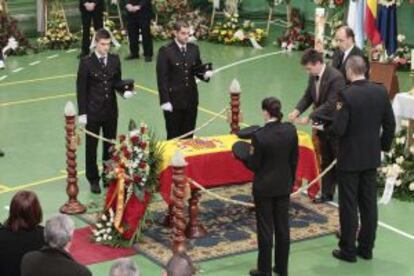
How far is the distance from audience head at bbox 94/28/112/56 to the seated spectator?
15.8 feet

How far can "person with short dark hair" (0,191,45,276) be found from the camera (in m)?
7.02

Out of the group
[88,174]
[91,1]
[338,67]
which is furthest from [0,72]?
[338,67]

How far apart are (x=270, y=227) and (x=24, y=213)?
2.83m

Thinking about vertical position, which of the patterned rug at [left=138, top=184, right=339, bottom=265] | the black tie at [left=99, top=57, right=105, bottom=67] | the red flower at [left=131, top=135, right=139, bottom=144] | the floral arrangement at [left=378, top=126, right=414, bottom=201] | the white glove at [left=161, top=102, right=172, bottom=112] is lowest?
the patterned rug at [left=138, top=184, right=339, bottom=265]

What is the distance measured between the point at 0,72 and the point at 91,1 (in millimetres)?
2359

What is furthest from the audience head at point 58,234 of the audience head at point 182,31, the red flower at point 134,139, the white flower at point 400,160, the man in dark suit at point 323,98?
the white flower at point 400,160

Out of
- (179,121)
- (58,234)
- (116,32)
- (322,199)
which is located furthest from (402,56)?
(58,234)

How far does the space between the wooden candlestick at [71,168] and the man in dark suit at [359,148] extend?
3093 millimetres

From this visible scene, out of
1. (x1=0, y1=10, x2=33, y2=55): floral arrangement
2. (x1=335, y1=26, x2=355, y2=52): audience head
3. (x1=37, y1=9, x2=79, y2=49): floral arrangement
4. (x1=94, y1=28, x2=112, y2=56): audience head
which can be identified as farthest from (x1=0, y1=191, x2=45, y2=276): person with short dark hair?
(x1=37, y1=9, x2=79, y2=49): floral arrangement

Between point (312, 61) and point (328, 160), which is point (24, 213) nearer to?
point (312, 61)

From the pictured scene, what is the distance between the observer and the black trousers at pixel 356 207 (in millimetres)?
9719

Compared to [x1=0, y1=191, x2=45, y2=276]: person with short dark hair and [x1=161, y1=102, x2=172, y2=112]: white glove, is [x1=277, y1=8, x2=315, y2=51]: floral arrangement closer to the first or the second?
[x1=161, y1=102, x2=172, y2=112]: white glove

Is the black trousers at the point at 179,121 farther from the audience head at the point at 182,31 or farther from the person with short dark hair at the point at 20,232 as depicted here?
the person with short dark hair at the point at 20,232

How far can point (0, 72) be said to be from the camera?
744 inches
